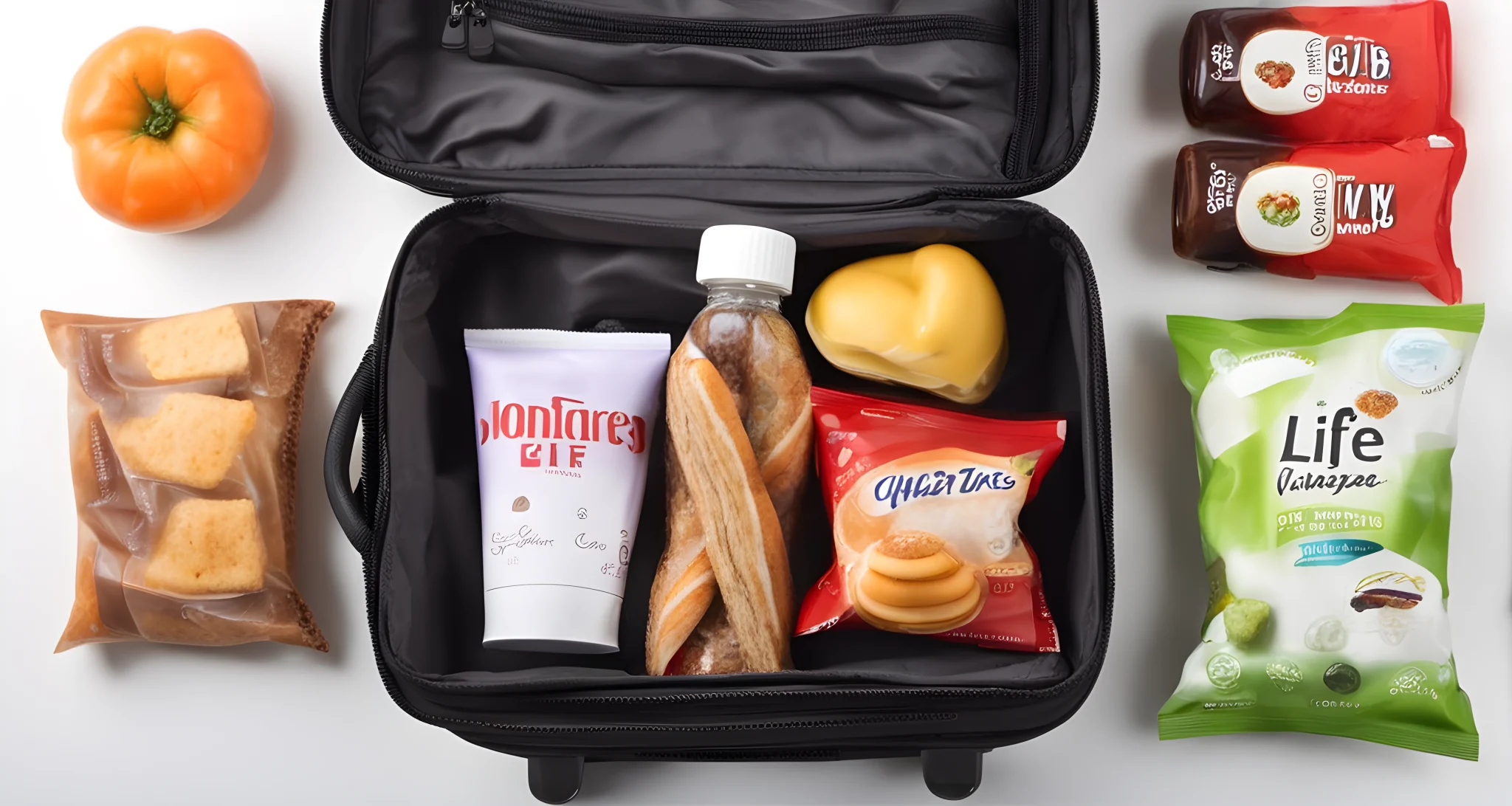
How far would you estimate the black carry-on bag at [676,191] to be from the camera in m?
0.69

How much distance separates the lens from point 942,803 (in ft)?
2.47

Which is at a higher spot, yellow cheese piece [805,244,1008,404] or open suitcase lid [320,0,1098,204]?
open suitcase lid [320,0,1098,204]

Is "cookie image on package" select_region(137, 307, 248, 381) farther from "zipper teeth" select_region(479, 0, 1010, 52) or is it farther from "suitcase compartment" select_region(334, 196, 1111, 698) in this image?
"zipper teeth" select_region(479, 0, 1010, 52)

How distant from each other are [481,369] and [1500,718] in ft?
2.74

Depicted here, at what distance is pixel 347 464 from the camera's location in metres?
0.68

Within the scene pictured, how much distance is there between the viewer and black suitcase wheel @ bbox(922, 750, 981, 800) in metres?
0.70

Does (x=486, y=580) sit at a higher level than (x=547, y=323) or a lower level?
lower

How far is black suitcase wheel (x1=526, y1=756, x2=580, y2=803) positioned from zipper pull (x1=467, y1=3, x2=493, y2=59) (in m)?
0.53

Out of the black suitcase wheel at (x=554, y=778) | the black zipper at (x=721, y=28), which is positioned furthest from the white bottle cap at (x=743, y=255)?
the black suitcase wheel at (x=554, y=778)

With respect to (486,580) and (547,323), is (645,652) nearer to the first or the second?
(486,580)

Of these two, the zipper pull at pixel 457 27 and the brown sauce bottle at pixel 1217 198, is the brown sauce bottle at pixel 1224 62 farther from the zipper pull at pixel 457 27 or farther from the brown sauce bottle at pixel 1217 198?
the zipper pull at pixel 457 27

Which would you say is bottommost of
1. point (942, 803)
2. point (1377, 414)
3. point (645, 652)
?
point (942, 803)

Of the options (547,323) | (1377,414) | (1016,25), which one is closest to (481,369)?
(547,323)

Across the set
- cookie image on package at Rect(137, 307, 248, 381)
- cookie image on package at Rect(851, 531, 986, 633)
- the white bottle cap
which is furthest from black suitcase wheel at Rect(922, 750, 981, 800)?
cookie image on package at Rect(137, 307, 248, 381)
